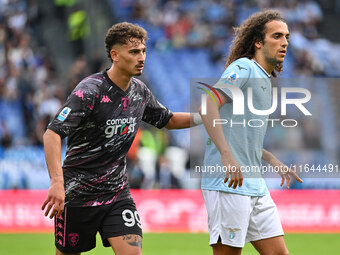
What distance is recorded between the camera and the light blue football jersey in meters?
4.77

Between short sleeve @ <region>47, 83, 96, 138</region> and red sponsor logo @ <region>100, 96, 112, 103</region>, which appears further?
red sponsor logo @ <region>100, 96, 112, 103</region>

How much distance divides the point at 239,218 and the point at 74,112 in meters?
1.46

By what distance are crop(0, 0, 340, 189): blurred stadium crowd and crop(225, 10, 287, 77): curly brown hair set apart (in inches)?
307

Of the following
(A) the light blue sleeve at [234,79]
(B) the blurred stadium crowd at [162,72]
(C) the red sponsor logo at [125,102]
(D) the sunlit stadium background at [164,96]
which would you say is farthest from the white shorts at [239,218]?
(B) the blurred stadium crowd at [162,72]

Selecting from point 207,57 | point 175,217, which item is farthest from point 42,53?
point 175,217

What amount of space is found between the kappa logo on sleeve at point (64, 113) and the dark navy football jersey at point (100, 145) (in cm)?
18

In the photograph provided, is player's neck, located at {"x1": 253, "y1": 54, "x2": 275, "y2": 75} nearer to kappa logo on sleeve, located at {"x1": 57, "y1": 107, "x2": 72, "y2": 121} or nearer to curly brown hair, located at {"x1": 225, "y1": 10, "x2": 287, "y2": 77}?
curly brown hair, located at {"x1": 225, "y1": 10, "x2": 287, "y2": 77}

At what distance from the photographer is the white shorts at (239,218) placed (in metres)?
4.75

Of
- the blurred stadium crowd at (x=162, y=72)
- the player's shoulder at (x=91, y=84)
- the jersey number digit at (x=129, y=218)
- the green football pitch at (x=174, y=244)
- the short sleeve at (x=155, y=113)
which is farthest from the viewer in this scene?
the blurred stadium crowd at (x=162, y=72)

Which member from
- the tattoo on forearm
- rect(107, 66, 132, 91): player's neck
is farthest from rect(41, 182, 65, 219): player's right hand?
rect(107, 66, 132, 91): player's neck

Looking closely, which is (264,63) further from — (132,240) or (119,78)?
(132,240)

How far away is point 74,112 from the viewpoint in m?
4.82

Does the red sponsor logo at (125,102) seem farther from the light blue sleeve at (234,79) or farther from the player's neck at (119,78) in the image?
the light blue sleeve at (234,79)

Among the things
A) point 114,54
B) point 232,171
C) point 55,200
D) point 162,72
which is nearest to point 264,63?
point 232,171
